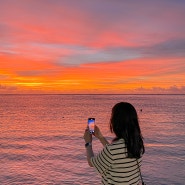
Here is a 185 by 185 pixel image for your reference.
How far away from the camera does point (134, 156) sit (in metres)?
3.37

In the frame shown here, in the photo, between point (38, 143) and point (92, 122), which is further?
point (38, 143)

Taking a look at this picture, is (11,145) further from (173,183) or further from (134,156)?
(134,156)

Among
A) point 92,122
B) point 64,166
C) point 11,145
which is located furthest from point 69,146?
point 92,122

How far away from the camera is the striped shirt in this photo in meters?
3.26

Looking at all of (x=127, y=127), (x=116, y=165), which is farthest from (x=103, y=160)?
(x=127, y=127)

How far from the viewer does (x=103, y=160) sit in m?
3.28

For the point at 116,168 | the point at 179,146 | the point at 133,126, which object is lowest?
the point at 179,146

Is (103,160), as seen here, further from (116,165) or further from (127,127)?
(127,127)

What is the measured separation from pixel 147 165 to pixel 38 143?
13085mm

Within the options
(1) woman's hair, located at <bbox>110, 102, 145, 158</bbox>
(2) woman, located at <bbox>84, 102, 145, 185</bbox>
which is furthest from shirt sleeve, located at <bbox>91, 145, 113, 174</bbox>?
(1) woman's hair, located at <bbox>110, 102, 145, 158</bbox>

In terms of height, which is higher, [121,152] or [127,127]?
[127,127]

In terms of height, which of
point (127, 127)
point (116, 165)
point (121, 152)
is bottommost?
point (116, 165)

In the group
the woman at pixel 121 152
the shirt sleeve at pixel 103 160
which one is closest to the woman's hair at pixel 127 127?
the woman at pixel 121 152

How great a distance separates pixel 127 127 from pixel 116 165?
1.53 ft
